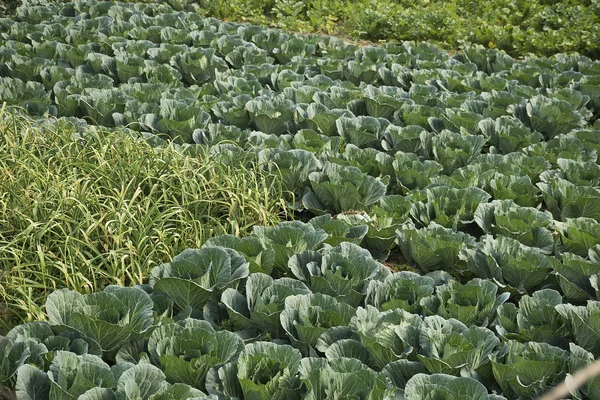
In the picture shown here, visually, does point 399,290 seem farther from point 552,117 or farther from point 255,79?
point 255,79

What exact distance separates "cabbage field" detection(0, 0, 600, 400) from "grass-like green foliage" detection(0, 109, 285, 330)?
0.30 metres

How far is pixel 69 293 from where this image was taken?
10.2ft

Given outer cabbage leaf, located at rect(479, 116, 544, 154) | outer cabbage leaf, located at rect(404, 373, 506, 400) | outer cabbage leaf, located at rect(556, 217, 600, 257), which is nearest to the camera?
outer cabbage leaf, located at rect(404, 373, 506, 400)

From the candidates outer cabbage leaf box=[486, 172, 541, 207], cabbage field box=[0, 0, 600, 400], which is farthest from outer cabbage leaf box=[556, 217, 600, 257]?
outer cabbage leaf box=[486, 172, 541, 207]

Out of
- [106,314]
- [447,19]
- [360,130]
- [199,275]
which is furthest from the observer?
[447,19]

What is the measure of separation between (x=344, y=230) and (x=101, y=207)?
144 centimetres

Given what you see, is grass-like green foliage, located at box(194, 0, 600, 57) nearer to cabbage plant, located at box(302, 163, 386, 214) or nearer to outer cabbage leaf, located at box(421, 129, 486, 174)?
outer cabbage leaf, located at box(421, 129, 486, 174)

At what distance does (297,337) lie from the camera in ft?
10.1

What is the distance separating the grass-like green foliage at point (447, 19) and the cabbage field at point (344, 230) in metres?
1.10

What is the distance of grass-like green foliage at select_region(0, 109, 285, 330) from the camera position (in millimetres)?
3547

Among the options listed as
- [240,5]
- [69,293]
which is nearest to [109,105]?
[69,293]

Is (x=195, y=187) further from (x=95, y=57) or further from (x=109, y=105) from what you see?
(x=95, y=57)

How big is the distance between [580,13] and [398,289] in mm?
7206

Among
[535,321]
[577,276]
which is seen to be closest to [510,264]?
[577,276]
